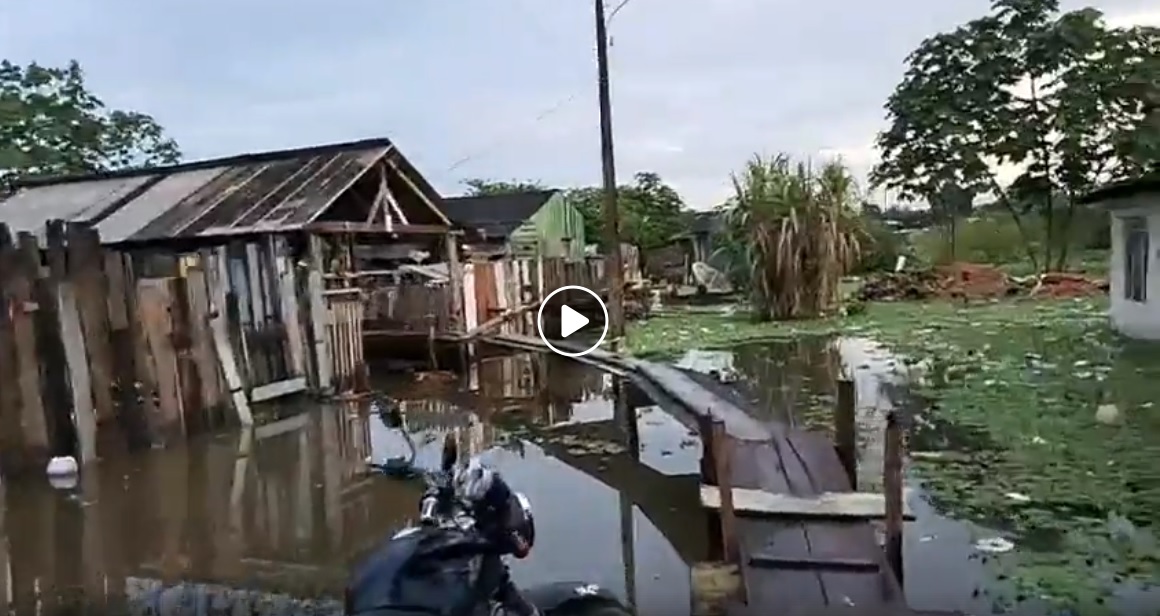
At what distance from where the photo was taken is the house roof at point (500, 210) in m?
34.4

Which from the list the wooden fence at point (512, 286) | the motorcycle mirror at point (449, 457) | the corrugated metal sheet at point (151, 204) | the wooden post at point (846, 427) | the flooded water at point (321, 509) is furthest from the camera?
the wooden fence at point (512, 286)

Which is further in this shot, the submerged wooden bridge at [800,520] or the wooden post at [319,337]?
the wooden post at [319,337]

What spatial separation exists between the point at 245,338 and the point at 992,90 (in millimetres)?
23755

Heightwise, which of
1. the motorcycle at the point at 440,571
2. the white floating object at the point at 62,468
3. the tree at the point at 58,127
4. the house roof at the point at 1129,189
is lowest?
the white floating object at the point at 62,468

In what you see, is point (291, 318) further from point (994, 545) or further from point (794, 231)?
point (794, 231)

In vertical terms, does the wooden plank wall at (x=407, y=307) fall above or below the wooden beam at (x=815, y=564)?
above

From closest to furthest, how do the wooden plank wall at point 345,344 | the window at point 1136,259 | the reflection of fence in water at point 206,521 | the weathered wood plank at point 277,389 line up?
1. the reflection of fence in water at point 206,521
2. the weathered wood plank at point 277,389
3. the wooden plank wall at point 345,344
4. the window at point 1136,259

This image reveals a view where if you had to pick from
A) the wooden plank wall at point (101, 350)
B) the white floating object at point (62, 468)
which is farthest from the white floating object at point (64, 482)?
the wooden plank wall at point (101, 350)

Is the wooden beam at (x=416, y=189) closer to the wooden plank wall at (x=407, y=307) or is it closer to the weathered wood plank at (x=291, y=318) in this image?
the wooden plank wall at (x=407, y=307)

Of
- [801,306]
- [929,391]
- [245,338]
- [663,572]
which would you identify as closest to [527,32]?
[801,306]

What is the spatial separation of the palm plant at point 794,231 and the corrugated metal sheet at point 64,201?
10.6 metres

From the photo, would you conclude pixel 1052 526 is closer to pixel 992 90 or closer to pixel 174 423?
pixel 174 423

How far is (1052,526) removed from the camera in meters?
5.53

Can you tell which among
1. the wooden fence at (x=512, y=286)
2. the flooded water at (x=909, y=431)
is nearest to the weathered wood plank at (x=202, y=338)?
the flooded water at (x=909, y=431)
